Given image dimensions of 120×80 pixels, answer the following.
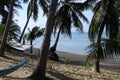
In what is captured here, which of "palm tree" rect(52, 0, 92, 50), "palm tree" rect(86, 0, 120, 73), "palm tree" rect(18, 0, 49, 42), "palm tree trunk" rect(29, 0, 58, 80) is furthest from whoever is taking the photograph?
"palm tree" rect(18, 0, 49, 42)

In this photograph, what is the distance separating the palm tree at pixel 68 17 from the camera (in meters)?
22.3

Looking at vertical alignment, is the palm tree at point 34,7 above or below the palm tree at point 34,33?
above

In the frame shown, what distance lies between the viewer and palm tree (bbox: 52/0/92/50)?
878 inches

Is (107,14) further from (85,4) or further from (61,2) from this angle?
(61,2)

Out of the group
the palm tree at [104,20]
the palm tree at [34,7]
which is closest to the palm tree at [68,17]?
the palm tree at [34,7]

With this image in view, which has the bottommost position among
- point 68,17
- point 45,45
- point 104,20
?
point 45,45

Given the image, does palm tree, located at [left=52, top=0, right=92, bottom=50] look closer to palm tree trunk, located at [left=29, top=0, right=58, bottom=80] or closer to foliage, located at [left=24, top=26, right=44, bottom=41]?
foliage, located at [left=24, top=26, right=44, bottom=41]

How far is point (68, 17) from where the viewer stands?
74.3 feet

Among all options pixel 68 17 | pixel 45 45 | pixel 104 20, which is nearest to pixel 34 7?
pixel 68 17

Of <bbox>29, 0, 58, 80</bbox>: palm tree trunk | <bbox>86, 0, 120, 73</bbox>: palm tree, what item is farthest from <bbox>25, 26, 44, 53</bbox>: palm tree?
<bbox>29, 0, 58, 80</bbox>: palm tree trunk

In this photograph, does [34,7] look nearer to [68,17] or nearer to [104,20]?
[68,17]

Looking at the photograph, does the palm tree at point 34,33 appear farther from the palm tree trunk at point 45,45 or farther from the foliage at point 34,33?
the palm tree trunk at point 45,45

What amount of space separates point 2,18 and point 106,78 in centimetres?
1766

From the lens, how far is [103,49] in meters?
9.03
